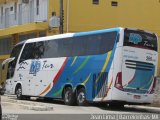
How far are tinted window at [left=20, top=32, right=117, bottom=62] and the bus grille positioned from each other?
111 centimetres

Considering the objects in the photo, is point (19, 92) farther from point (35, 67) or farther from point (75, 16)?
point (75, 16)

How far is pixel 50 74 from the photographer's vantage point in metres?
28.0

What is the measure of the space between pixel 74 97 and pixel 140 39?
4809 millimetres

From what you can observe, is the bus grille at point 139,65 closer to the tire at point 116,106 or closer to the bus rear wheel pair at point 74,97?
the tire at point 116,106

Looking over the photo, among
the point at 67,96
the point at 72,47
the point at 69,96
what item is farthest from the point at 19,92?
the point at 72,47

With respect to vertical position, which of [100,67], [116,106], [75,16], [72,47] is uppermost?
[75,16]

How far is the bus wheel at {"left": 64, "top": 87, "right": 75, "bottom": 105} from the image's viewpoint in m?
25.8

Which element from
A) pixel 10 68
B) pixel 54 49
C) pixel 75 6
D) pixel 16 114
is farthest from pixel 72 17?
pixel 16 114

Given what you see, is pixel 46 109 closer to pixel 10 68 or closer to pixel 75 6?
pixel 10 68

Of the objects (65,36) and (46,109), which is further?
(65,36)

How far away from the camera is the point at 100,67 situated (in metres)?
23.9

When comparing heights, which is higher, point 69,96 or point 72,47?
point 72,47

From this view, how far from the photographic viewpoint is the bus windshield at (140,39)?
915 inches

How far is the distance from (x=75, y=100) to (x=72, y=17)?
14.8 meters
